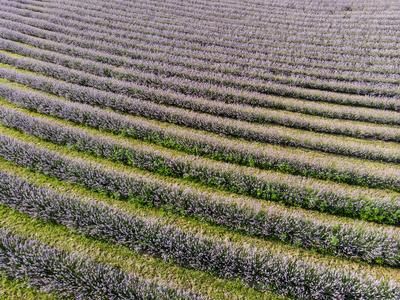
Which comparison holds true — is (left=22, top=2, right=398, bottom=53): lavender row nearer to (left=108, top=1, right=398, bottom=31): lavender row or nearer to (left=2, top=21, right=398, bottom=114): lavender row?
(left=108, top=1, right=398, bottom=31): lavender row

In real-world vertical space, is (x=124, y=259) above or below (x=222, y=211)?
below

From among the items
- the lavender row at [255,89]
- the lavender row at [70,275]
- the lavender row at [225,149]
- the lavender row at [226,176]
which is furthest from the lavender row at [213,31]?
the lavender row at [70,275]

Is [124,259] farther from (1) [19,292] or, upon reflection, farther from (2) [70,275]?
(1) [19,292]

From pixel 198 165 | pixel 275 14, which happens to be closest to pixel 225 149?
pixel 198 165

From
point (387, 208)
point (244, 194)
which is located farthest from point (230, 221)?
point (387, 208)

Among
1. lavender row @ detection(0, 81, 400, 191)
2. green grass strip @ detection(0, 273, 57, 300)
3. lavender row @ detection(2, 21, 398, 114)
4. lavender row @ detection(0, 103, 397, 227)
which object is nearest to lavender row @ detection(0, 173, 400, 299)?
green grass strip @ detection(0, 273, 57, 300)

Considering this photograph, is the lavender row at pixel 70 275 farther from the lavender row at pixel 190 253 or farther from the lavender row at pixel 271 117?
the lavender row at pixel 271 117
